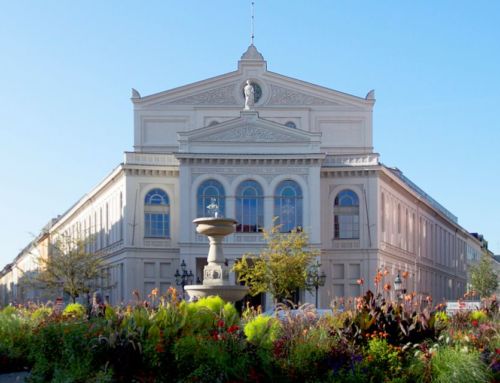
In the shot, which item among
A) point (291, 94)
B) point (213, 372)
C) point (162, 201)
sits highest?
point (291, 94)

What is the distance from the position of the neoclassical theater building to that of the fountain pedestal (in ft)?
97.9

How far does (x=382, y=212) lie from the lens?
6869 cm

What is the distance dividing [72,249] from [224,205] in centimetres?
1607

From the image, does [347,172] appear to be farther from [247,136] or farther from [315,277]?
[315,277]

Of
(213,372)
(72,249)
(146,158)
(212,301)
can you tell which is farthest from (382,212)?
(213,372)

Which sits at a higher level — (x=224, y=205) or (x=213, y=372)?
(x=224, y=205)

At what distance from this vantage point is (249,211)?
210 feet

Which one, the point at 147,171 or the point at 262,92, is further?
the point at 262,92

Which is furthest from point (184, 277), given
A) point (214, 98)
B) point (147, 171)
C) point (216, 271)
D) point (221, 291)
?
point (221, 291)

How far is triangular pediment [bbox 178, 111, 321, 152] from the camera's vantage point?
63.9m

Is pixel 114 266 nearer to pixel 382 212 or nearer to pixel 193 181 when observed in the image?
pixel 193 181

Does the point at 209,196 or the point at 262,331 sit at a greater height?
the point at 209,196

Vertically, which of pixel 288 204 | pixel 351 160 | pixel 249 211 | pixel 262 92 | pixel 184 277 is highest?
pixel 262 92

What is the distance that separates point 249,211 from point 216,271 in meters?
31.0
